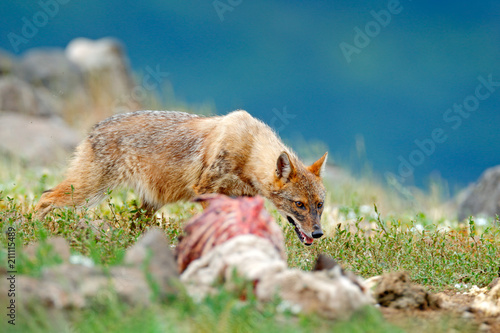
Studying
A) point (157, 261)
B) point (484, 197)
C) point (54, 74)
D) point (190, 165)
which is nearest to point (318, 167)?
point (190, 165)

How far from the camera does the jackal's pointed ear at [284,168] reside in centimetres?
647

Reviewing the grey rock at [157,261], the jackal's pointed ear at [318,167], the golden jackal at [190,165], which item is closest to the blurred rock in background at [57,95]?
the golden jackal at [190,165]

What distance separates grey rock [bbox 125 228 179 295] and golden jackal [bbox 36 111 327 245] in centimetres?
302

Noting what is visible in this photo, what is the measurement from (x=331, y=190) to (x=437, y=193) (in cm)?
251

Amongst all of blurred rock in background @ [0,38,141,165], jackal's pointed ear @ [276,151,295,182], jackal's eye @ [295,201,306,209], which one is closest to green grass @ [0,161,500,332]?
jackal's eye @ [295,201,306,209]

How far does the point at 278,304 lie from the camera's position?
3.33 metres

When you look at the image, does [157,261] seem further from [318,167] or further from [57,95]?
[57,95]

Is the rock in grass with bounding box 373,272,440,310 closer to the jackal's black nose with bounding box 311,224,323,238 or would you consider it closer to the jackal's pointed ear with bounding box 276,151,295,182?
the jackal's black nose with bounding box 311,224,323,238

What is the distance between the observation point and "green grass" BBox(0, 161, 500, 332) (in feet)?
10.2

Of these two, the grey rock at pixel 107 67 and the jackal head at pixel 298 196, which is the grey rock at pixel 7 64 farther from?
the jackal head at pixel 298 196

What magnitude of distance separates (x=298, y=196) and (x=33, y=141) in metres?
11.9

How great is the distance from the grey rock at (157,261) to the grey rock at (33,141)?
1236cm

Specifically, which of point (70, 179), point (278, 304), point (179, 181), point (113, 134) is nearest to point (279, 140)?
point (179, 181)

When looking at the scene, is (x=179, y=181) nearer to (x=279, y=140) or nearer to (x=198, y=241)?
(x=279, y=140)
